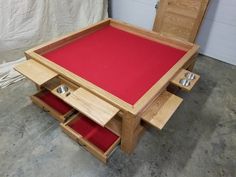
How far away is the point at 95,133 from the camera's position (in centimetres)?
139

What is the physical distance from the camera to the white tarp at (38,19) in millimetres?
1894

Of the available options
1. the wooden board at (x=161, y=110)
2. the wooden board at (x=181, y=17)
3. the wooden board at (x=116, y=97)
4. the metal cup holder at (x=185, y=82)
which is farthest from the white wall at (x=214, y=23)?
the wooden board at (x=161, y=110)

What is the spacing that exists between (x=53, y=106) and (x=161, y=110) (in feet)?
2.94

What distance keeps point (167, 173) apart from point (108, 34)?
1399 mm

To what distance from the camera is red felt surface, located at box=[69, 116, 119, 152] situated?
1.34 meters

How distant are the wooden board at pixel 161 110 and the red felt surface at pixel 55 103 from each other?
71 centimetres

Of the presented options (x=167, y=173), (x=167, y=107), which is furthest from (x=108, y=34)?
(x=167, y=173)

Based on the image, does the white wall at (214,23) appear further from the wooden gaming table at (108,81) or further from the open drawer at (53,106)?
the open drawer at (53,106)

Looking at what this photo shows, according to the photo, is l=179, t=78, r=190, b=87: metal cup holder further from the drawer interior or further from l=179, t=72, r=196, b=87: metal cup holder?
the drawer interior

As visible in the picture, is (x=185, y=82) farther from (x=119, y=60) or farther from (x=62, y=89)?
(x=62, y=89)

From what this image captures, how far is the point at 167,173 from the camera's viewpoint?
4.14ft

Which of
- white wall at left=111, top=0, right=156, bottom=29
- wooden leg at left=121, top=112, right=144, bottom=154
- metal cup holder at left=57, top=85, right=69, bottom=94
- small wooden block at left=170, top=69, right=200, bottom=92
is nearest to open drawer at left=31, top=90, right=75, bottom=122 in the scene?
metal cup holder at left=57, top=85, right=69, bottom=94

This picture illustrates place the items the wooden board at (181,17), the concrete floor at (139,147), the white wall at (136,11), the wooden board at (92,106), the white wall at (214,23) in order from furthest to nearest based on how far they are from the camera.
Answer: the white wall at (136,11)
the white wall at (214,23)
the wooden board at (181,17)
the concrete floor at (139,147)
the wooden board at (92,106)

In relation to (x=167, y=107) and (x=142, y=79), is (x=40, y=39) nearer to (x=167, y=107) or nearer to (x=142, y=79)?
(x=142, y=79)
